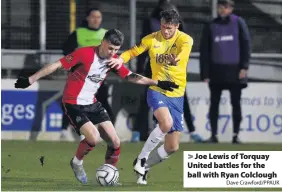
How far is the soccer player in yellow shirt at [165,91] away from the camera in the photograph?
45.2ft

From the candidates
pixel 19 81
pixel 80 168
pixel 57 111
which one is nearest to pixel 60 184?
pixel 80 168

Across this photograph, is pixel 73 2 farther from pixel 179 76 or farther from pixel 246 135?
pixel 179 76

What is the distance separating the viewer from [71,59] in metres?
13.4

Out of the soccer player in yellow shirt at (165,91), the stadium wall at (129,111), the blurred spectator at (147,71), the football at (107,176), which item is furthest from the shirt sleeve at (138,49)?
the stadium wall at (129,111)

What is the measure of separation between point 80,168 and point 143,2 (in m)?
7.56

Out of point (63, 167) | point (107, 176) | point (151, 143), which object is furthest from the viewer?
point (63, 167)

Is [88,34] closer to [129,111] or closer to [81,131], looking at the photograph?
[129,111]

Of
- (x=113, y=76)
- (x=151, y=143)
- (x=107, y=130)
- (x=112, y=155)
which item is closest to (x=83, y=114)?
(x=107, y=130)

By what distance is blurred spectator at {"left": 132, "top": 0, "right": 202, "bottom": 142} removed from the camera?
18734 mm

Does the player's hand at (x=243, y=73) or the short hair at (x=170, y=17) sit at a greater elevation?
the short hair at (x=170, y=17)

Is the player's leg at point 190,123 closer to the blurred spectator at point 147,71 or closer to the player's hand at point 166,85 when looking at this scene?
the blurred spectator at point 147,71

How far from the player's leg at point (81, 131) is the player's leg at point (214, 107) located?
615 centimetres

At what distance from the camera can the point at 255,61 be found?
21016 millimetres

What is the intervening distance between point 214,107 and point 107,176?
6.43 m
